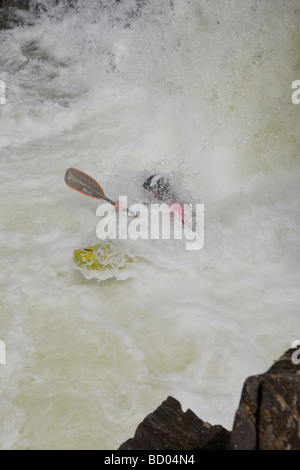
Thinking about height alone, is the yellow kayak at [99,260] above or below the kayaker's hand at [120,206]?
below

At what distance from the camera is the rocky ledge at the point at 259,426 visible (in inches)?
44.3

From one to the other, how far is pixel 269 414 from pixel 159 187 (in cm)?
234

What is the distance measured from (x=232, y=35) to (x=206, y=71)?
0.49 meters

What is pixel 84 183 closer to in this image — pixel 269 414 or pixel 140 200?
pixel 140 200

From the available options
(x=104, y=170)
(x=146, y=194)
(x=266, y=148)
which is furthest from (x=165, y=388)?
(x=266, y=148)

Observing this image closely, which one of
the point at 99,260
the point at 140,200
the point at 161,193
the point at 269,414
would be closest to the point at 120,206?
the point at 140,200

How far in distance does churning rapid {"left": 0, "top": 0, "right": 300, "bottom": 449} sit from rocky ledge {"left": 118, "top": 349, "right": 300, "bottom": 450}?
2.43 feet

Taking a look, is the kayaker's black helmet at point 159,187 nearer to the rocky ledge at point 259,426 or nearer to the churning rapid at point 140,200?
the churning rapid at point 140,200

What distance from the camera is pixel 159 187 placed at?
328 cm

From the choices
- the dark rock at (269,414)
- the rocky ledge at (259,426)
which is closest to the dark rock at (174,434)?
the rocky ledge at (259,426)

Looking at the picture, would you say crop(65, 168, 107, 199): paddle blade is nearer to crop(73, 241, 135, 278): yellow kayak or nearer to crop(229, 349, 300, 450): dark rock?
crop(73, 241, 135, 278): yellow kayak

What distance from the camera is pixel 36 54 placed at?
675cm

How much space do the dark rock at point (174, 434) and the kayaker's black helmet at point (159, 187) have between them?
203 cm

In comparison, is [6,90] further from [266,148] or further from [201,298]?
[201,298]
